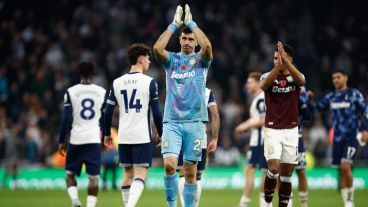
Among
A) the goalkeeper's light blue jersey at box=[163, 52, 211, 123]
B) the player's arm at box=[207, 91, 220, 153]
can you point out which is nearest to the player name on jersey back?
the player's arm at box=[207, 91, 220, 153]

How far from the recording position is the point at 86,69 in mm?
13531

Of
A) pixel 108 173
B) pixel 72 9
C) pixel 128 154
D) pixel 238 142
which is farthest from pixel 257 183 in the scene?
pixel 128 154

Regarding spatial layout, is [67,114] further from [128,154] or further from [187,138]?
[187,138]

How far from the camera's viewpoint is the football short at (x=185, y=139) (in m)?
11.3

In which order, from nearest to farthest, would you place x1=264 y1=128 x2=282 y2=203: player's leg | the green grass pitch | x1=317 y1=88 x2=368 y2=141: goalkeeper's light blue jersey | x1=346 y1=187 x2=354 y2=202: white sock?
x1=264 y1=128 x2=282 y2=203: player's leg → x1=346 y1=187 x2=354 y2=202: white sock → x1=317 y1=88 x2=368 y2=141: goalkeeper's light blue jersey → the green grass pitch

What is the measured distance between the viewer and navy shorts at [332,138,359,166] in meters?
15.7

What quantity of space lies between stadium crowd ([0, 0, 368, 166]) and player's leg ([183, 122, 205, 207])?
14.0m

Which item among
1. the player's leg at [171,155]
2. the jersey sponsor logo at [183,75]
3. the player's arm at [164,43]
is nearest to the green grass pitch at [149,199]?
the player's leg at [171,155]

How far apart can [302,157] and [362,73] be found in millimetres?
13794

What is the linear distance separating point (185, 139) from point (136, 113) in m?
1.37

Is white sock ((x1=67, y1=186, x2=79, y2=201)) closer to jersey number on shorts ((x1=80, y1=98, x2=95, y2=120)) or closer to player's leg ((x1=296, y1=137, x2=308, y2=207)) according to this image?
jersey number on shorts ((x1=80, y1=98, x2=95, y2=120))

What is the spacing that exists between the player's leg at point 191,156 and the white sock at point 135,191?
0.96 metres

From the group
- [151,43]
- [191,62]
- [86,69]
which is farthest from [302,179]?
[151,43]

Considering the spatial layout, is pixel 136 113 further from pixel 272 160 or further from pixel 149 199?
pixel 149 199
